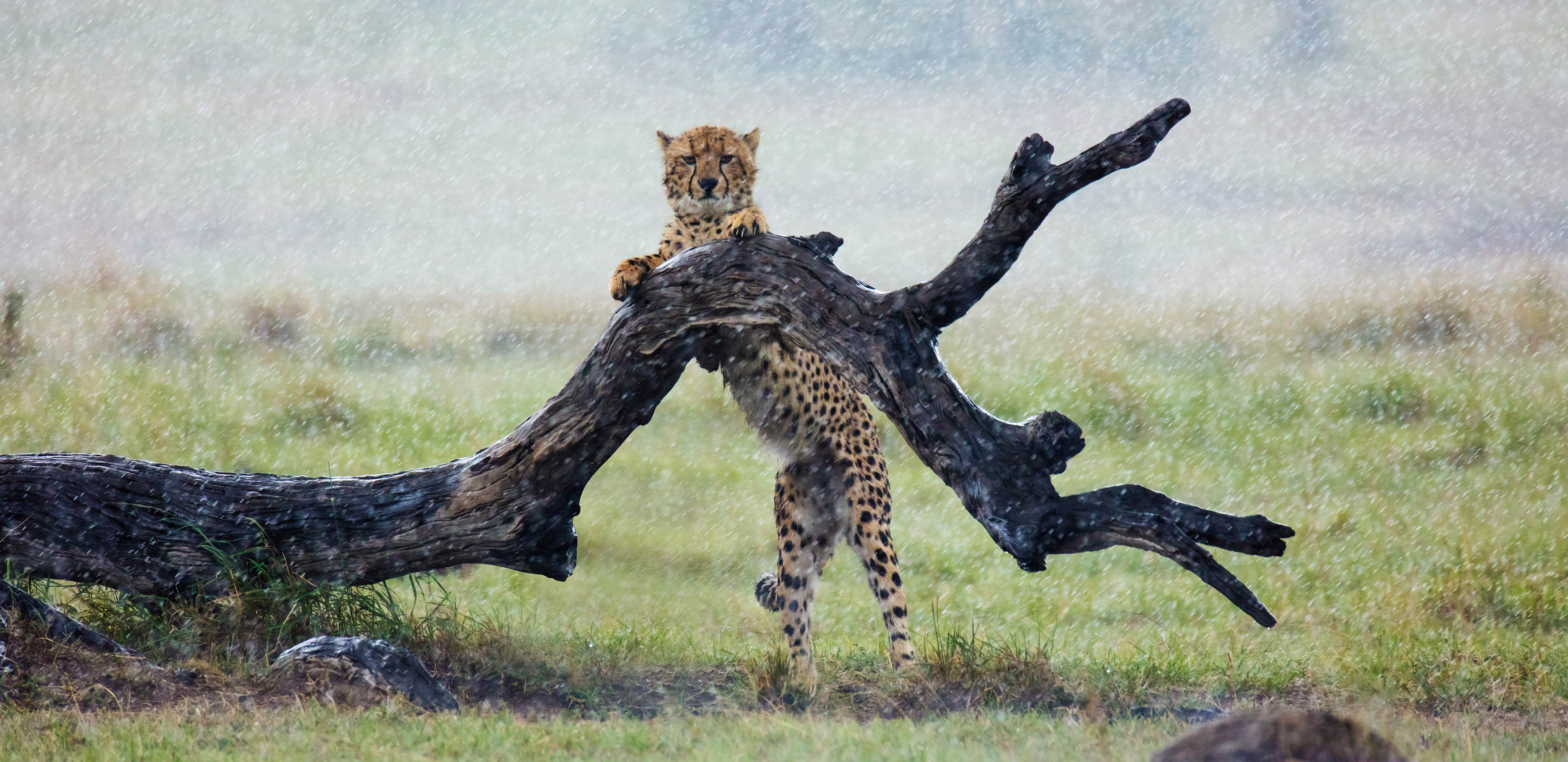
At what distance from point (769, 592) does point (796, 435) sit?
2.62 feet

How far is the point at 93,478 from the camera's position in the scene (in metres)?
4.70

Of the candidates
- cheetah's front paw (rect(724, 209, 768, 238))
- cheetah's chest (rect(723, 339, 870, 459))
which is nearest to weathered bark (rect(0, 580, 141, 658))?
cheetah's chest (rect(723, 339, 870, 459))

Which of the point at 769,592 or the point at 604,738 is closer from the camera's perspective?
the point at 604,738

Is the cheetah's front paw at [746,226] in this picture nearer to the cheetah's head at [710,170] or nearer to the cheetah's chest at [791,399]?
the cheetah's head at [710,170]

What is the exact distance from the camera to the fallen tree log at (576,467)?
12.5 feet

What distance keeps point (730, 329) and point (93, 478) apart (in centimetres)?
237

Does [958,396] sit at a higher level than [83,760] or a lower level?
higher

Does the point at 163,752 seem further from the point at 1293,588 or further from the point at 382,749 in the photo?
the point at 1293,588

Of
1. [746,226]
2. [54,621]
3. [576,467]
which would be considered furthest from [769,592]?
[54,621]

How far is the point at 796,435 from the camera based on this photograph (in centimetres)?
506

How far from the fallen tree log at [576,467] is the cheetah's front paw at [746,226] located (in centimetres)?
3

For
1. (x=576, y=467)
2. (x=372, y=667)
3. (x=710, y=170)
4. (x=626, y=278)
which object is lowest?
(x=372, y=667)

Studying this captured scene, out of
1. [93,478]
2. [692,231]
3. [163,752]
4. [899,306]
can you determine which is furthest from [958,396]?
[93,478]

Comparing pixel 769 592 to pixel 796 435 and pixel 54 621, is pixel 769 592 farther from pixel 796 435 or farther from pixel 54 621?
pixel 54 621
